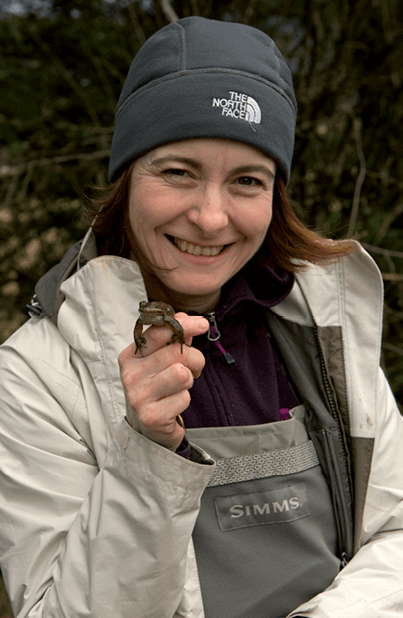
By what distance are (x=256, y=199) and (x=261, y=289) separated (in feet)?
1.73

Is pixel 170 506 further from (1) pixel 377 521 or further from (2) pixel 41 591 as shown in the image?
(1) pixel 377 521

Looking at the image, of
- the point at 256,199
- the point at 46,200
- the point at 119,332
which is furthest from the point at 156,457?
the point at 46,200

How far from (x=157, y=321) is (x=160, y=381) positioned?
17cm

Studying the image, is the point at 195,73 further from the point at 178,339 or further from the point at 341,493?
the point at 341,493

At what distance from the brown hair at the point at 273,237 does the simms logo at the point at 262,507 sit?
0.91m

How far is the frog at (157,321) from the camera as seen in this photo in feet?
4.41

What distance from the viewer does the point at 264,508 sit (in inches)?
71.4

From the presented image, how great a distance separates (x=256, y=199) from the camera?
6.28ft

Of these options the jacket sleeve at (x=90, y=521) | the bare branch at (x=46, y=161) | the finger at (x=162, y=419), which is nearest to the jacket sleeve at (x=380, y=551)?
the jacket sleeve at (x=90, y=521)

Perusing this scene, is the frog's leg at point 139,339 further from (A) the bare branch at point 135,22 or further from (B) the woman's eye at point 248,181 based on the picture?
(A) the bare branch at point 135,22

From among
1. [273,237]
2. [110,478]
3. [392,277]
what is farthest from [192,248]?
[392,277]

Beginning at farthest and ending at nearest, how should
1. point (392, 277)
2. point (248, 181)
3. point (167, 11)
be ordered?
point (167, 11), point (392, 277), point (248, 181)

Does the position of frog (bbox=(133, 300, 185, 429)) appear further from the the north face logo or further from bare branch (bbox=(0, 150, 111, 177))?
bare branch (bbox=(0, 150, 111, 177))

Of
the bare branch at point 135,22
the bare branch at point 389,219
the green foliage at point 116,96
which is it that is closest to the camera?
the bare branch at point 389,219
